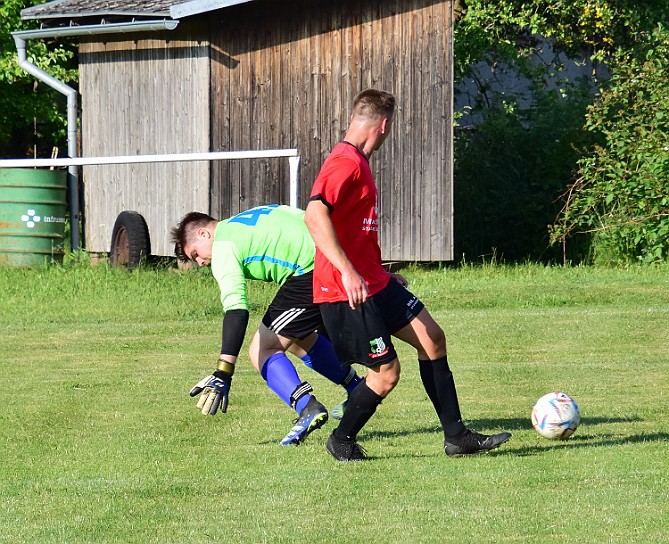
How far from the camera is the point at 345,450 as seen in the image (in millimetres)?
6969

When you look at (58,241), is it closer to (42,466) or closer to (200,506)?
(42,466)

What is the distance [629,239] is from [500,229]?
2821 millimetres

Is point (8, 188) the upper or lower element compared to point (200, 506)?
upper

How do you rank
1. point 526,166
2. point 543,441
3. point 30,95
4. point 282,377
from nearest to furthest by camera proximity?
point 543,441
point 282,377
point 526,166
point 30,95

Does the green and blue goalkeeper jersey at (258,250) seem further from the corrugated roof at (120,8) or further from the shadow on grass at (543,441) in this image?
the corrugated roof at (120,8)

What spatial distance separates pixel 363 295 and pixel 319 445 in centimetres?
149

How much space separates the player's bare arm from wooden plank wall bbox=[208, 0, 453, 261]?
39.4 feet

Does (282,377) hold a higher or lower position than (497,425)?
higher

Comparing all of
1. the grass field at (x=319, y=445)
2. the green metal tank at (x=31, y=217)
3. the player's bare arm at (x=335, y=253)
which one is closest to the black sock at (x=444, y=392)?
the grass field at (x=319, y=445)

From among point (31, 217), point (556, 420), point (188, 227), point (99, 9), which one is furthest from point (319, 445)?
point (99, 9)

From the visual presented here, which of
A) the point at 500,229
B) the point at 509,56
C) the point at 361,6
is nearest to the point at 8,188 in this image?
the point at 361,6

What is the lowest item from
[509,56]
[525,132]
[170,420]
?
[170,420]

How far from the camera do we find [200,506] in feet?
19.2

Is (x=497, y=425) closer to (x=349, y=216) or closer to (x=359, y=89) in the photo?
(x=349, y=216)
